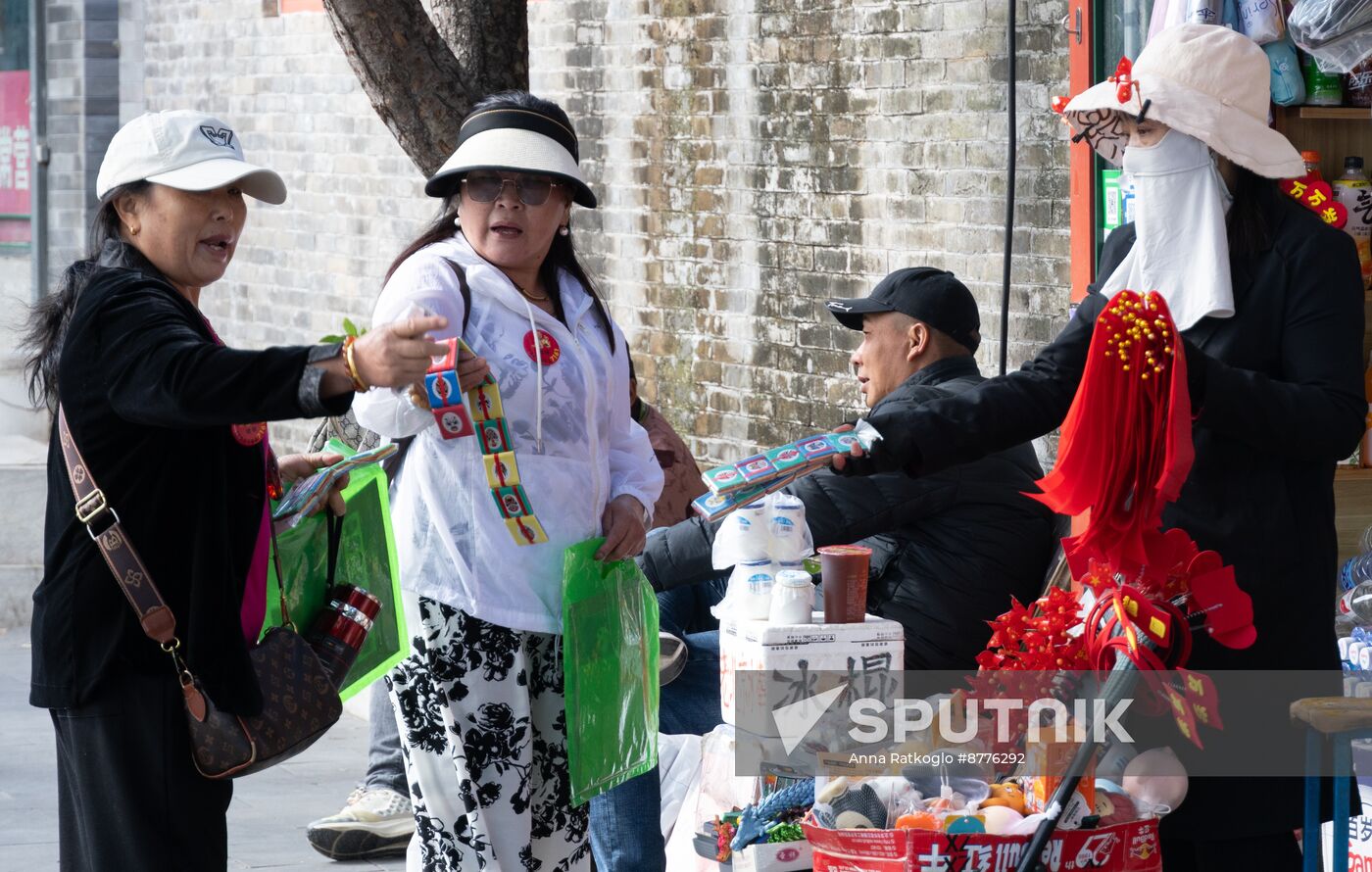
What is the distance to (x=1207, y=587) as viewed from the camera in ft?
9.31

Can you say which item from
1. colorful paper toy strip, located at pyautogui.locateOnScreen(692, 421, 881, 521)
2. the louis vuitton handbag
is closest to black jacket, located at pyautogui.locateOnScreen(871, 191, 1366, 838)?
colorful paper toy strip, located at pyautogui.locateOnScreen(692, 421, 881, 521)

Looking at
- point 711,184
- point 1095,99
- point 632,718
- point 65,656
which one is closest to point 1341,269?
point 1095,99

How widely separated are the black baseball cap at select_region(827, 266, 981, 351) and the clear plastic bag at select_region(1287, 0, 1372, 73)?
0.98m

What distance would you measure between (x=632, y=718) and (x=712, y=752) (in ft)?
1.94

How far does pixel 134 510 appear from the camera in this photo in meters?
2.77

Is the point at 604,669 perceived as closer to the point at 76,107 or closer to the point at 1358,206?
the point at 1358,206

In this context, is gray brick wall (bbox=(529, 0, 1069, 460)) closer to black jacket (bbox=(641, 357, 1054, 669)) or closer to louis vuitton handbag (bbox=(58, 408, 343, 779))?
black jacket (bbox=(641, 357, 1054, 669))

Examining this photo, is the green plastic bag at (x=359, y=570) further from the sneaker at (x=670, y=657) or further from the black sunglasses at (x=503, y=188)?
the sneaker at (x=670, y=657)

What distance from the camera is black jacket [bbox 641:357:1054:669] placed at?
4.06m

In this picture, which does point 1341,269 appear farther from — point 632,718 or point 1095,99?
point 632,718

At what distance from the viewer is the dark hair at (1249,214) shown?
116 inches

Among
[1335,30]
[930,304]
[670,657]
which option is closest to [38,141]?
[670,657]

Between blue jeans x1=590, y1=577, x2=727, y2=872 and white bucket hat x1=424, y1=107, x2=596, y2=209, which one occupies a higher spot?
white bucket hat x1=424, y1=107, x2=596, y2=209

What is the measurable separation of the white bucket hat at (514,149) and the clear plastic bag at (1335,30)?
69.4 inches
